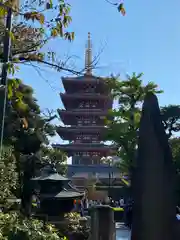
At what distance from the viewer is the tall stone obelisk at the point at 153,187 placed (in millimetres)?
4242

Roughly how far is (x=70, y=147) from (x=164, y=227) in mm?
38352

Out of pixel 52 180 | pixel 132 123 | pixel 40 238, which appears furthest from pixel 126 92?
pixel 40 238

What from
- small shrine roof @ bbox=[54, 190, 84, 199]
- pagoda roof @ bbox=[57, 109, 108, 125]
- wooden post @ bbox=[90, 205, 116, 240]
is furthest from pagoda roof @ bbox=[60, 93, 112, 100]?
wooden post @ bbox=[90, 205, 116, 240]

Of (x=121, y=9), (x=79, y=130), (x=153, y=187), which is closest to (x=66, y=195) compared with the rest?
(x=153, y=187)

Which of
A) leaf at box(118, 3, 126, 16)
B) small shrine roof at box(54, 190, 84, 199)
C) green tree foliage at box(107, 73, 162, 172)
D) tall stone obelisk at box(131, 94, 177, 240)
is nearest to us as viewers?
leaf at box(118, 3, 126, 16)

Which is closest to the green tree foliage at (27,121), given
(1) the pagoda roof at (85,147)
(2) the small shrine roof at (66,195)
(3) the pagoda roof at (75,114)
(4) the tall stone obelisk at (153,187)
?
(2) the small shrine roof at (66,195)

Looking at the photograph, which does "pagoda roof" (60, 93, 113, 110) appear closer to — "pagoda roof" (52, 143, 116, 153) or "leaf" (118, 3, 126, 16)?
"pagoda roof" (52, 143, 116, 153)

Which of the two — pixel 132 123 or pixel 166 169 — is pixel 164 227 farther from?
pixel 132 123

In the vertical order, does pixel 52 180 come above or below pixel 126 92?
below

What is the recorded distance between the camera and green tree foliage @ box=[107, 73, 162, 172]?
22.7 metres

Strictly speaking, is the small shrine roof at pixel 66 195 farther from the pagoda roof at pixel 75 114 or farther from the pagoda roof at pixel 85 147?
the pagoda roof at pixel 85 147

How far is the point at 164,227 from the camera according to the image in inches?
167

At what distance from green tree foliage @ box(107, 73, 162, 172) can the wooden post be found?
14.5 m

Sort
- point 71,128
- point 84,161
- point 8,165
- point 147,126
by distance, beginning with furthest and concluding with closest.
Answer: point 84,161 → point 71,128 → point 8,165 → point 147,126
